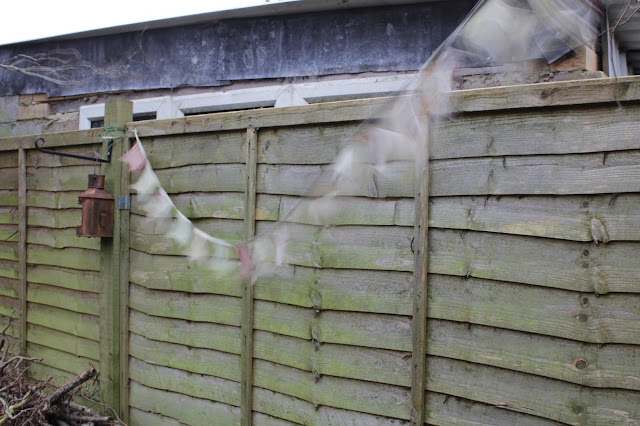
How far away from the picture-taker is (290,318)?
2.55 m

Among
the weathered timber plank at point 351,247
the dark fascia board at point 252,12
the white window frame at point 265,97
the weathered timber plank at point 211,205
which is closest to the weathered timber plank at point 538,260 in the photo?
the weathered timber plank at point 351,247

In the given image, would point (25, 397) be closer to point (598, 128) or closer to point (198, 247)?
point (198, 247)

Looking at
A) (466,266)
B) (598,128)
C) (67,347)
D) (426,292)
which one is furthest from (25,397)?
(598,128)

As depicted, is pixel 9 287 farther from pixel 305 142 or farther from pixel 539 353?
pixel 539 353

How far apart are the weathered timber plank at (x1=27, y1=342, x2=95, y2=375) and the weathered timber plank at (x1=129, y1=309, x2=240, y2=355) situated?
57 cm

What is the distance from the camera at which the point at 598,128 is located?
1.84 m

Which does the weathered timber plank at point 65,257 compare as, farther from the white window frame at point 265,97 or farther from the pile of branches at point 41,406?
the white window frame at point 265,97

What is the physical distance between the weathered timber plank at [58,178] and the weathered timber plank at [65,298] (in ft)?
2.29

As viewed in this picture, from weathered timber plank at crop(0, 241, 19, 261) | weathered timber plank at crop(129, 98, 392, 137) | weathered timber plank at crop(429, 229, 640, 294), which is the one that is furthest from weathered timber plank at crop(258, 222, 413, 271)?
weathered timber plank at crop(0, 241, 19, 261)

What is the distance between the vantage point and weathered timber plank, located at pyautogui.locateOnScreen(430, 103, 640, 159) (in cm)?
181

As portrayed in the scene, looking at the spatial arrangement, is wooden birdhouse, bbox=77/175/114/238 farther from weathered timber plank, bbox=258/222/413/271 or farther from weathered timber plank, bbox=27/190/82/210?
weathered timber plank, bbox=258/222/413/271

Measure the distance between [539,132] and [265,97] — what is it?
261 centimetres

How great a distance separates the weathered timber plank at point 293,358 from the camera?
2.26 m

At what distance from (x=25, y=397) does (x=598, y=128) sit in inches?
118
